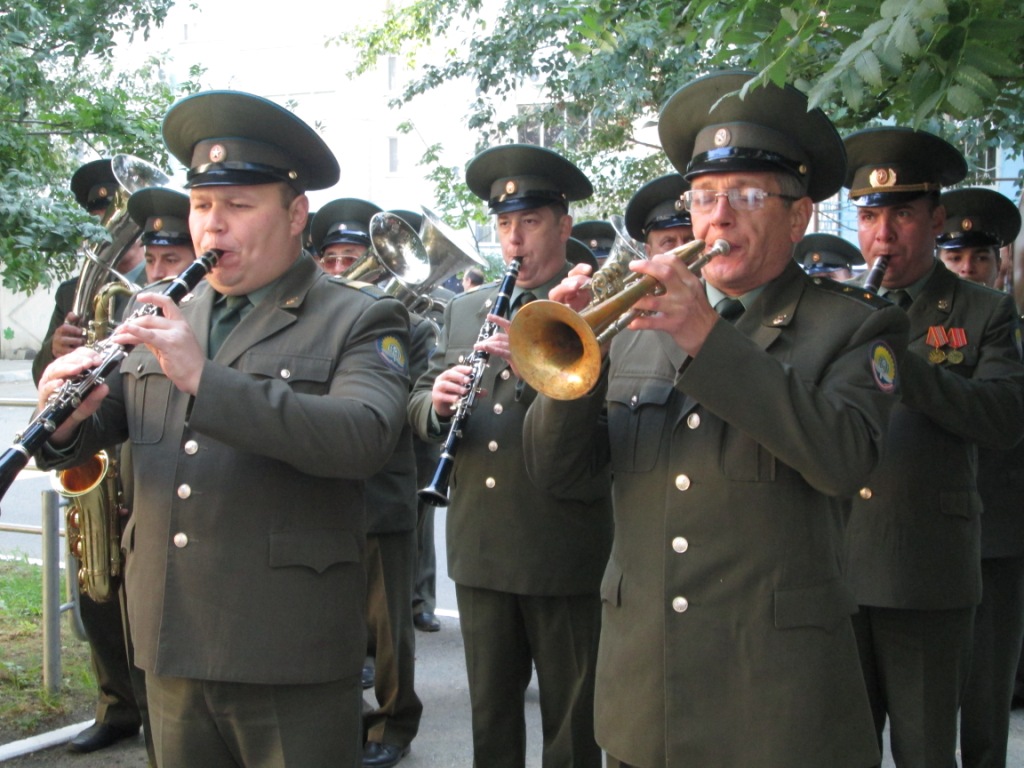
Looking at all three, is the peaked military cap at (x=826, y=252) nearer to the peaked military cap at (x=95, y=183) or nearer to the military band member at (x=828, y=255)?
the military band member at (x=828, y=255)

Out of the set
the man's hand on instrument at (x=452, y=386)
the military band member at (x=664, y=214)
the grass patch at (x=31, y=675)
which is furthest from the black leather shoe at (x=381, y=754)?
the military band member at (x=664, y=214)

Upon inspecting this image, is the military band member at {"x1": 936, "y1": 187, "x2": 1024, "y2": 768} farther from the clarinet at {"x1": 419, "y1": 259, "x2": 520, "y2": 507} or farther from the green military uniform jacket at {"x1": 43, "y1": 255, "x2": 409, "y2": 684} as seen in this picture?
the green military uniform jacket at {"x1": 43, "y1": 255, "x2": 409, "y2": 684}

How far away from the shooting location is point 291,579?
3.05 meters

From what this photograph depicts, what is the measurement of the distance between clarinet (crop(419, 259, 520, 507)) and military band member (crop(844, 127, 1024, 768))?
139 centimetres

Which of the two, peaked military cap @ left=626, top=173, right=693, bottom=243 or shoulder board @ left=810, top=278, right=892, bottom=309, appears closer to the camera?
shoulder board @ left=810, top=278, right=892, bottom=309

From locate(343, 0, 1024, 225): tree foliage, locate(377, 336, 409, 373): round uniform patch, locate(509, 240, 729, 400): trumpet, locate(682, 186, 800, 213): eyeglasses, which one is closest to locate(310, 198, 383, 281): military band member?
locate(343, 0, 1024, 225): tree foliage

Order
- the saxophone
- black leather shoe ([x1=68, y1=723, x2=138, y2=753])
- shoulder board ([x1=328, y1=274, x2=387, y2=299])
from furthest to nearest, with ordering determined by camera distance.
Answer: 1. black leather shoe ([x1=68, y1=723, x2=138, y2=753])
2. the saxophone
3. shoulder board ([x1=328, y1=274, x2=387, y2=299])

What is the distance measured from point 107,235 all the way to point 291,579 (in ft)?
8.69

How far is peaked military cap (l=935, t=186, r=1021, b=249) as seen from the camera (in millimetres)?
5434

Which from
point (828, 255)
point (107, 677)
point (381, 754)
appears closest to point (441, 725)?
point (381, 754)

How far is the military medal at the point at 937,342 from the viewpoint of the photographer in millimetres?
4258

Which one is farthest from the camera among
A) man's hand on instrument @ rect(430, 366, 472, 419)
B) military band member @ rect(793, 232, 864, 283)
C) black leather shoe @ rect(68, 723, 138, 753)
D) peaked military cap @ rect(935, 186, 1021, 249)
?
military band member @ rect(793, 232, 864, 283)

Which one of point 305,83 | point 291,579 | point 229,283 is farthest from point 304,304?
point 305,83

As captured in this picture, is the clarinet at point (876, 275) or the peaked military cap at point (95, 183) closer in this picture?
the clarinet at point (876, 275)
